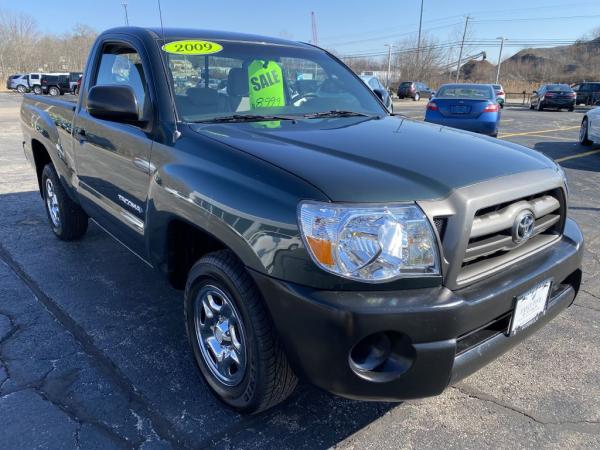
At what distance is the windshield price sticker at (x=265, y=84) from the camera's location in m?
2.98

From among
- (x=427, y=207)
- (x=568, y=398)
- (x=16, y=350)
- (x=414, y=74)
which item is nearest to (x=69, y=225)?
(x=16, y=350)

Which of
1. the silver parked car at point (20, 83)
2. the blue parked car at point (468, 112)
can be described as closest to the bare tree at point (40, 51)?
the silver parked car at point (20, 83)

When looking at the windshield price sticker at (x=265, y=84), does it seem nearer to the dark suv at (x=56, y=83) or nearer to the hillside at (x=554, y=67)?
the dark suv at (x=56, y=83)

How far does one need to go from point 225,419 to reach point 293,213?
1139mm

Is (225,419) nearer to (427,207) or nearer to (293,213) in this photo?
(293,213)

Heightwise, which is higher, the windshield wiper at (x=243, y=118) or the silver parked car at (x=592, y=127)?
the windshield wiper at (x=243, y=118)

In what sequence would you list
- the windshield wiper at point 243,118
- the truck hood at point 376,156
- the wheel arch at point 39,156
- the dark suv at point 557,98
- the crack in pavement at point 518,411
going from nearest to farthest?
1. the truck hood at point 376,156
2. the crack in pavement at point 518,411
3. the windshield wiper at point 243,118
4. the wheel arch at point 39,156
5. the dark suv at point 557,98

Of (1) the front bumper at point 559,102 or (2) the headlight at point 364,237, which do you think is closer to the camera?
(2) the headlight at point 364,237

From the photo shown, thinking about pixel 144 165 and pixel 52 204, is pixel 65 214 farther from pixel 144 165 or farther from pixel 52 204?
pixel 144 165

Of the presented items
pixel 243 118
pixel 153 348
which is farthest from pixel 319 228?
pixel 153 348

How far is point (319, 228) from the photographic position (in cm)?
172

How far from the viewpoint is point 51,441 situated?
2107 millimetres

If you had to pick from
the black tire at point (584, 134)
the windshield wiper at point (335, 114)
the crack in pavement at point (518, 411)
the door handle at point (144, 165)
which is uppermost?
the windshield wiper at point (335, 114)

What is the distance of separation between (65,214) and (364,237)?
3.52 meters
